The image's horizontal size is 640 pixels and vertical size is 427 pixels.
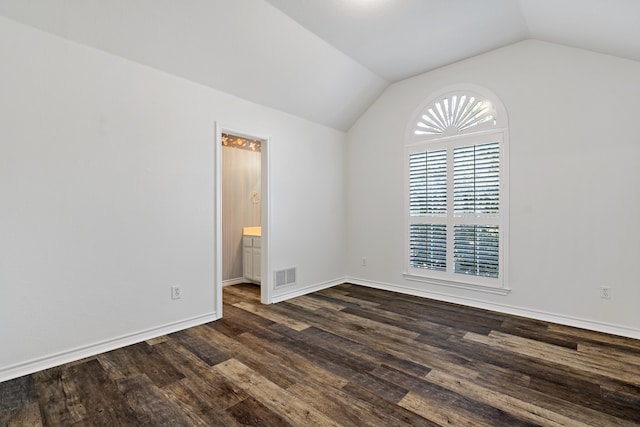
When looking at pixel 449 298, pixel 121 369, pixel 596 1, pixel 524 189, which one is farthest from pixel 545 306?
pixel 121 369

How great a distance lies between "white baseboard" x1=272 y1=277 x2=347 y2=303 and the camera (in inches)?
161

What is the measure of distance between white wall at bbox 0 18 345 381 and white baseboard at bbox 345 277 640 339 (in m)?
2.58

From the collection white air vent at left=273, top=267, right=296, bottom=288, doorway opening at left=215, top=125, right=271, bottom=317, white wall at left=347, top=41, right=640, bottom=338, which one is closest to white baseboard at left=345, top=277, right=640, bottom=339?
white wall at left=347, top=41, right=640, bottom=338

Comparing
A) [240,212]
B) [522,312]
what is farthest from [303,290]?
[522,312]

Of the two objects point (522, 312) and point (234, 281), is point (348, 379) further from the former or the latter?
point (234, 281)

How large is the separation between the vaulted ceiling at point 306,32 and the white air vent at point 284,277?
7.04 feet

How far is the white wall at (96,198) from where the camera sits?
7.34 ft

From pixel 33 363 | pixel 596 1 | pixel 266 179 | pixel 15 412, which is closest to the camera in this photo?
pixel 15 412

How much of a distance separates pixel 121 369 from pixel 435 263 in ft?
11.6

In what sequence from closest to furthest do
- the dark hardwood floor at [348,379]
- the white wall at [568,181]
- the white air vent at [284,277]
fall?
the dark hardwood floor at [348,379] → the white wall at [568,181] → the white air vent at [284,277]

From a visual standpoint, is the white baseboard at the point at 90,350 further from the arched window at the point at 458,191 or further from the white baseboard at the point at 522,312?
the arched window at the point at 458,191

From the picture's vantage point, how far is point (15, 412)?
6.01 ft

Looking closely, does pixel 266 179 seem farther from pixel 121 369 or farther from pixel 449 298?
pixel 449 298

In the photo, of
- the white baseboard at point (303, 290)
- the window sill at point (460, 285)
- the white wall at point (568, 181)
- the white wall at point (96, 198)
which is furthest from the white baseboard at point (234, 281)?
the white wall at point (568, 181)
